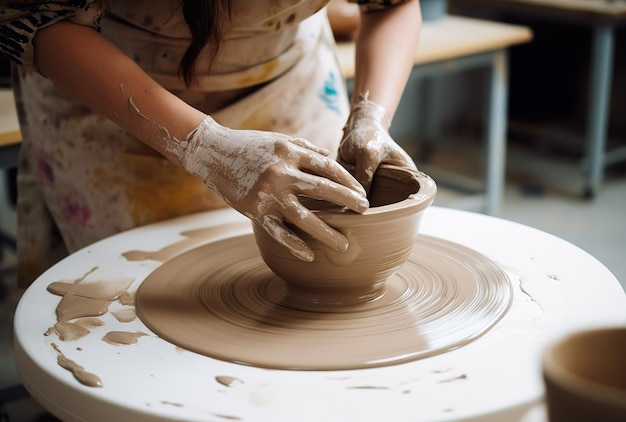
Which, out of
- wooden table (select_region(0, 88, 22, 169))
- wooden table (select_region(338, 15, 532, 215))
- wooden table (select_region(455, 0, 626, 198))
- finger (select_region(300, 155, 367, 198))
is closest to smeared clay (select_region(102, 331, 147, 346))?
finger (select_region(300, 155, 367, 198))

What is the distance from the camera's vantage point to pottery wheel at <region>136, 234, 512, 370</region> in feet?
3.41

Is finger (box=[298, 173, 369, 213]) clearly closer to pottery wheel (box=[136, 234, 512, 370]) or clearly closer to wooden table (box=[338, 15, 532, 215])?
pottery wheel (box=[136, 234, 512, 370])

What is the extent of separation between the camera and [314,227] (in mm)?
1103

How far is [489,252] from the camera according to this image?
135 centimetres

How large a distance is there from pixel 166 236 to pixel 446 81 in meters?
3.79

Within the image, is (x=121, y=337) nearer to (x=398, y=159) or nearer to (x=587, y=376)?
(x=398, y=159)

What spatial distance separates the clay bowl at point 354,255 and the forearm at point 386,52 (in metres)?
0.39

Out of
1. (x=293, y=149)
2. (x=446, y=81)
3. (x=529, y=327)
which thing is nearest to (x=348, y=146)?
(x=293, y=149)

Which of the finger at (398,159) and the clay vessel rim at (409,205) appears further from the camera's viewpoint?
the finger at (398,159)

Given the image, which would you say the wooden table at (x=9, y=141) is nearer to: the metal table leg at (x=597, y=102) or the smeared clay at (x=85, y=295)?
the smeared clay at (x=85, y=295)

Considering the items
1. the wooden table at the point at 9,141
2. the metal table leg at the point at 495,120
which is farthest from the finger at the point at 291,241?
the metal table leg at the point at 495,120

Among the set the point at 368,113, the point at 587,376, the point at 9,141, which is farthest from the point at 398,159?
the point at 9,141

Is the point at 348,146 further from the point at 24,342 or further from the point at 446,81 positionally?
the point at 446,81

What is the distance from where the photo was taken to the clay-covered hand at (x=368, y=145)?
53.0 inches
